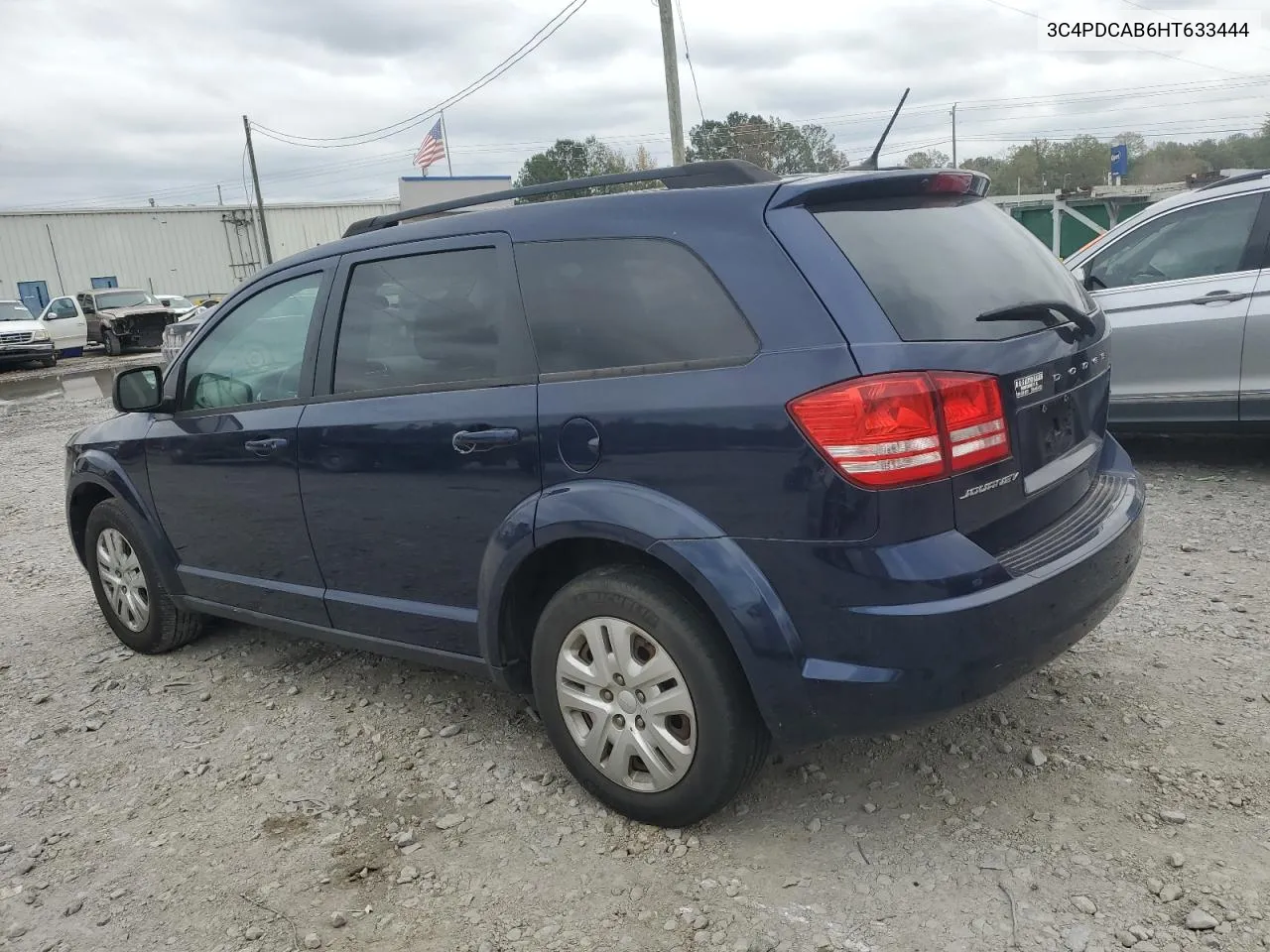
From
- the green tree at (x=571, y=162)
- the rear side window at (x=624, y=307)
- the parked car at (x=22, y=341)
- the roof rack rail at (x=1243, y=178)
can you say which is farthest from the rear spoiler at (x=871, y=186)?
the green tree at (x=571, y=162)

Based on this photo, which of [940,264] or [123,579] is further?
[123,579]

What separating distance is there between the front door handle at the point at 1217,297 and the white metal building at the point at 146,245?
33.8 m

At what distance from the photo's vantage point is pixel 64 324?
26.7 metres

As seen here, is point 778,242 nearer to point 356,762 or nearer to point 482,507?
point 482,507

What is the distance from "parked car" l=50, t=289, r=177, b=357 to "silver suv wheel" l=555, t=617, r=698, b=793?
89.4 feet

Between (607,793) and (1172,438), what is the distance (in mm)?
5751

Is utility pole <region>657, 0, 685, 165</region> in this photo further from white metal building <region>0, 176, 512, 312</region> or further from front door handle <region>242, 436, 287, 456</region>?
white metal building <region>0, 176, 512, 312</region>

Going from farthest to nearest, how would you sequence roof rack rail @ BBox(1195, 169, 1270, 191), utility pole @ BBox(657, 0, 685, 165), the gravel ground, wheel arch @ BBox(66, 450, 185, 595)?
1. utility pole @ BBox(657, 0, 685, 165)
2. roof rack rail @ BBox(1195, 169, 1270, 191)
3. wheel arch @ BBox(66, 450, 185, 595)
4. the gravel ground

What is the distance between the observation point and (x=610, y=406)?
263 cm

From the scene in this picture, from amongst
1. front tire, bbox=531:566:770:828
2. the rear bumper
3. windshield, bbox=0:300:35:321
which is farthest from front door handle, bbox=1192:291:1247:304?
windshield, bbox=0:300:35:321

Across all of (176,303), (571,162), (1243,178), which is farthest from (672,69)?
(571,162)

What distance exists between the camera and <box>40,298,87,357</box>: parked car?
1044 inches

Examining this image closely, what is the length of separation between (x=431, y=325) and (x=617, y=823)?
5.34 feet

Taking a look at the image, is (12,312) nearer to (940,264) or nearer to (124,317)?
A: (124,317)
